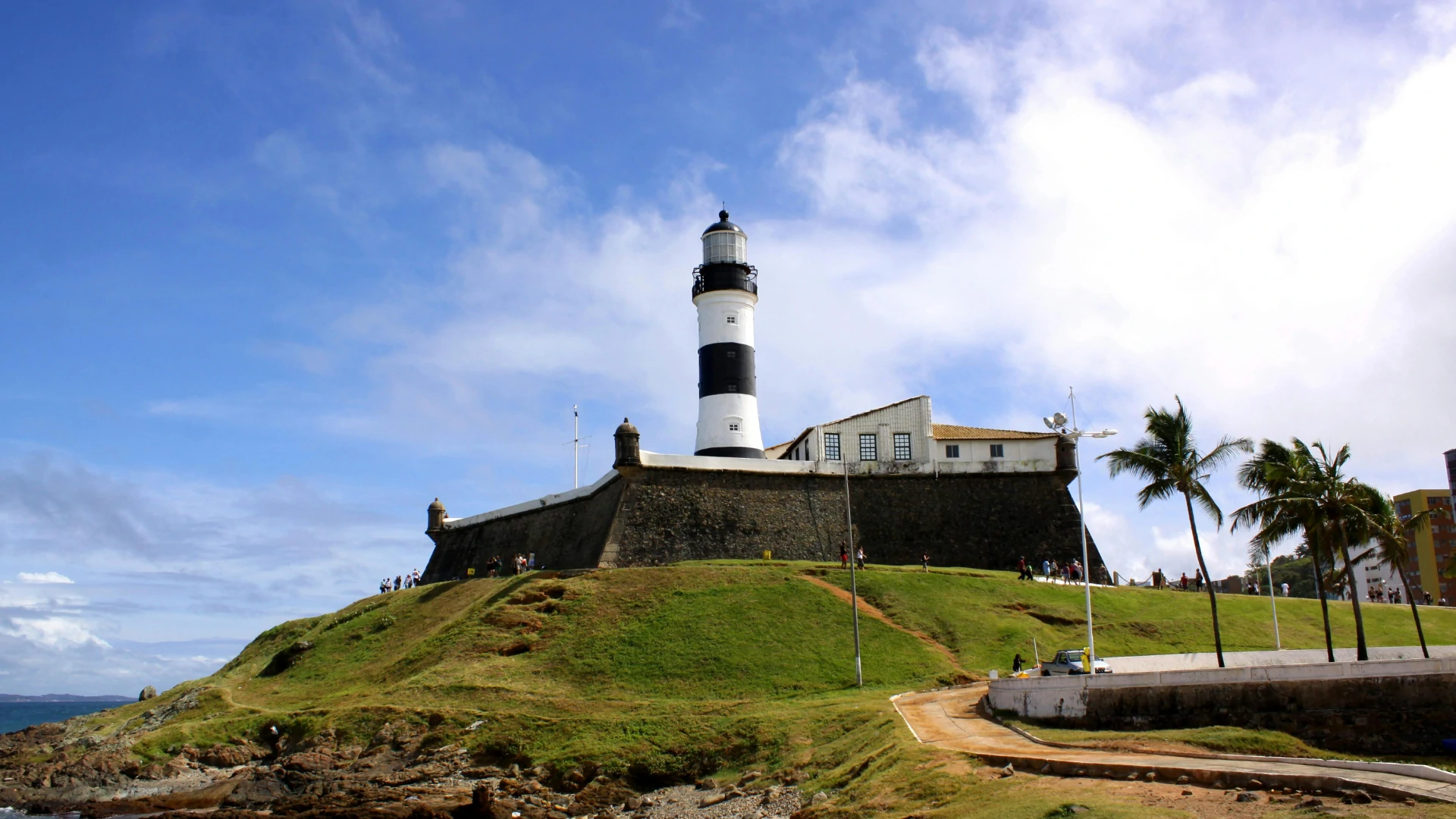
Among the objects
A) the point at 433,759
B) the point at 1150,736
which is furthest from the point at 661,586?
the point at 1150,736

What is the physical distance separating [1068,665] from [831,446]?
72.8ft

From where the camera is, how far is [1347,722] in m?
20.5

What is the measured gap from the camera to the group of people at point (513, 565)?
46.1 metres

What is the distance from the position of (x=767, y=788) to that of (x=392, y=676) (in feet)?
58.9

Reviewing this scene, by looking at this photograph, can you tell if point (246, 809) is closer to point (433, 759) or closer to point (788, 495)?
point (433, 759)

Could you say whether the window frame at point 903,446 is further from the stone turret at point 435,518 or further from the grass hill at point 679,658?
the stone turret at point 435,518

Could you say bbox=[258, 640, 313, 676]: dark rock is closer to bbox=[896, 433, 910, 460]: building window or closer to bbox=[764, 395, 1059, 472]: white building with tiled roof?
bbox=[764, 395, 1059, 472]: white building with tiled roof

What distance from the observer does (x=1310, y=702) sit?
2075cm

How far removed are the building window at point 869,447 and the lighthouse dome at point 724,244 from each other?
9912mm

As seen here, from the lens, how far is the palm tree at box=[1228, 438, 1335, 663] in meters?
29.0

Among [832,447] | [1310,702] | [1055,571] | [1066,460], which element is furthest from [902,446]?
[1310,702]

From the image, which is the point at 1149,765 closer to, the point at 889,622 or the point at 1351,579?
the point at 1351,579

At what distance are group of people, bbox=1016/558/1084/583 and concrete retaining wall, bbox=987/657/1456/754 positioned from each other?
20954 mm

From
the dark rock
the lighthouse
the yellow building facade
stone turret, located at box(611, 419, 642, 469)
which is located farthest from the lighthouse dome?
the yellow building facade
